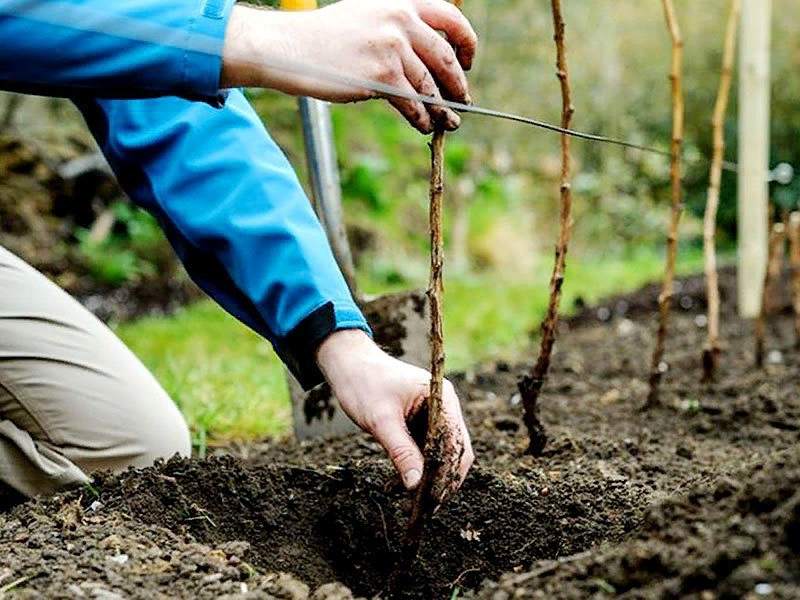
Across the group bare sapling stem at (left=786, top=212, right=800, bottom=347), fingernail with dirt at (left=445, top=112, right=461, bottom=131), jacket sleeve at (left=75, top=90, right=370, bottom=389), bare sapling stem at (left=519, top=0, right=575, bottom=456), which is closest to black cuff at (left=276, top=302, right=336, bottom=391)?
jacket sleeve at (left=75, top=90, right=370, bottom=389)

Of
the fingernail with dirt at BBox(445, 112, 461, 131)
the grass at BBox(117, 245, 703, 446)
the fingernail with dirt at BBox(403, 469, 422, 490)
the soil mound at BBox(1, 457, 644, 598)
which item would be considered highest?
the fingernail with dirt at BBox(445, 112, 461, 131)

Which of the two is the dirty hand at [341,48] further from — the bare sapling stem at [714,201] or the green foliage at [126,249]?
the green foliage at [126,249]

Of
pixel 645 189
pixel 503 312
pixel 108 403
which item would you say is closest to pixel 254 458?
pixel 108 403

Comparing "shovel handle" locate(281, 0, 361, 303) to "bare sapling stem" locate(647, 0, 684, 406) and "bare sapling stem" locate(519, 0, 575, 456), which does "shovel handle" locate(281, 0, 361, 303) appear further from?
"bare sapling stem" locate(647, 0, 684, 406)

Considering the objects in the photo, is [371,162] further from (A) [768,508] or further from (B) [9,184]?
(A) [768,508]

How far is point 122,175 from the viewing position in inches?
82.5

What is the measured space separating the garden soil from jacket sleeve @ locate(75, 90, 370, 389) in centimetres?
28

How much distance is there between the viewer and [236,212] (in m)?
1.88

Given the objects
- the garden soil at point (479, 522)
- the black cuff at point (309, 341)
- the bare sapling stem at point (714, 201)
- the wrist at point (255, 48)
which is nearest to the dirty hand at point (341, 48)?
the wrist at point (255, 48)

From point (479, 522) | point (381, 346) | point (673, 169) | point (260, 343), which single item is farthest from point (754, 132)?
point (479, 522)

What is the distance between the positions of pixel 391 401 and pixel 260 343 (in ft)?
11.2

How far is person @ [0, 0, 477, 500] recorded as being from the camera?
1.32m

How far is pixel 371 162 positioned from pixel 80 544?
5676 mm

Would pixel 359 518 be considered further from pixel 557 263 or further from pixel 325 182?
pixel 325 182
